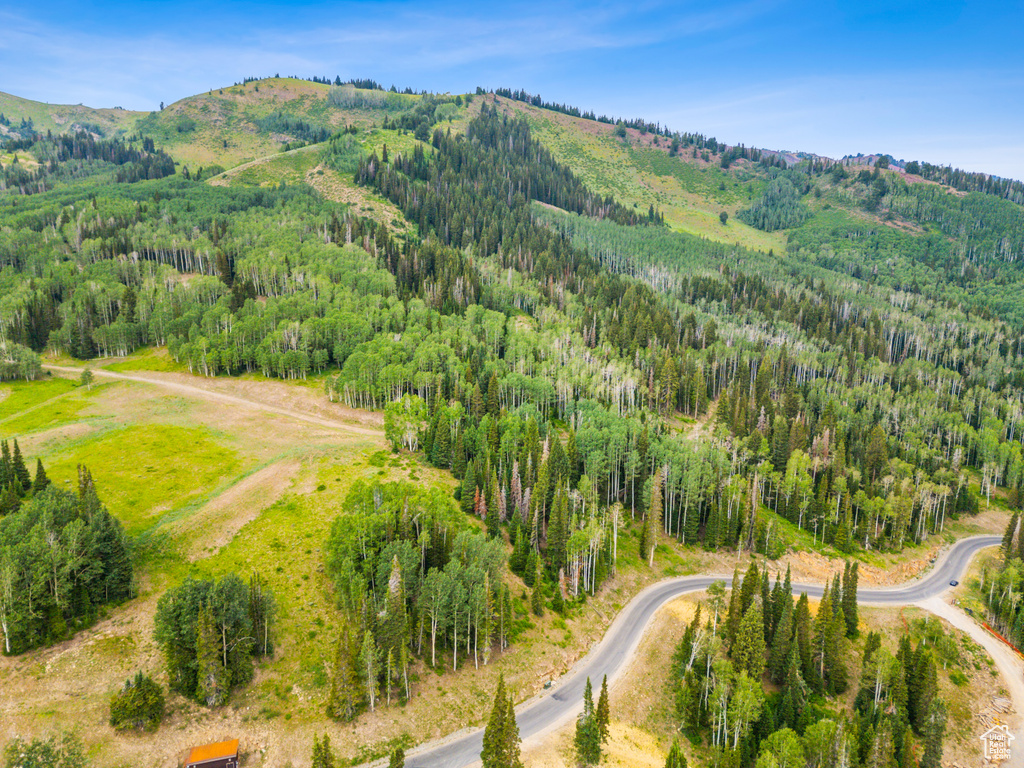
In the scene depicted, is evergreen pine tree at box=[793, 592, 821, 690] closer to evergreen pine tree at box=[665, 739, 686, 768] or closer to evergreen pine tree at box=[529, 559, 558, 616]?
evergreen pine tree at box=[665, 739, 686, 768]

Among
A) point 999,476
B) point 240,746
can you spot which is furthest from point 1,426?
point 999,476

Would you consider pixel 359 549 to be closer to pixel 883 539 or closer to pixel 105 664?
pixel 105 664

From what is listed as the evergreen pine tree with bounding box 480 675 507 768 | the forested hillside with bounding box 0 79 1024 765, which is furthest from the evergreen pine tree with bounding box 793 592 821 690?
the evergreen pine tree with bounding box 480 675 507 768

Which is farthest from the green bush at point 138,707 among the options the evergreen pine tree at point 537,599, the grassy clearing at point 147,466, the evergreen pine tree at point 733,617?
the evergreen pine tree at point 733,617

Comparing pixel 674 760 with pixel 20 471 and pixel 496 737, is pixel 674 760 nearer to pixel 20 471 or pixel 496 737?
pixel 496 737

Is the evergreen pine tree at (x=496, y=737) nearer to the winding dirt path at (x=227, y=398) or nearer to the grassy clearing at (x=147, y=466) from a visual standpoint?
the grassy clearing at (x=147, y=466)

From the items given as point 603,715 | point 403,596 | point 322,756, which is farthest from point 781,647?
point 322,756

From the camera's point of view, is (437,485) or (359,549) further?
(437,485)
